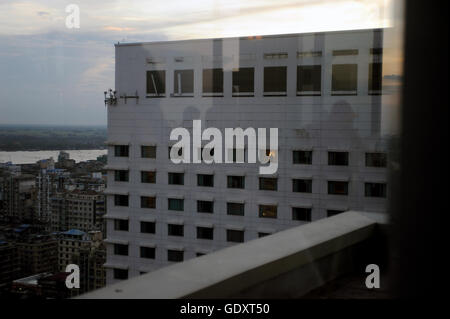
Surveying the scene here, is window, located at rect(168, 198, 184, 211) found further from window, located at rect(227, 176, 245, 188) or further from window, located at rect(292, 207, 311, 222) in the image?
window, located at rect(292, 207, 311, 222)

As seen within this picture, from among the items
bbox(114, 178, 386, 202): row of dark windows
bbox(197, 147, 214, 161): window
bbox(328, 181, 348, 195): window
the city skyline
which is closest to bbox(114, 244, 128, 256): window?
bbox(114, 178, 386, 202): row of dark windows

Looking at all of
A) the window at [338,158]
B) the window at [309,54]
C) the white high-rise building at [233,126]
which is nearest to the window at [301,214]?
the white high-rise building at [233,126]

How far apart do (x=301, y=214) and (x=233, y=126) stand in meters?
0.58

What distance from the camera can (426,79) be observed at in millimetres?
767

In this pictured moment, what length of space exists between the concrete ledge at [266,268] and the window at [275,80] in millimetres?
663

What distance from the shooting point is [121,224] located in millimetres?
1865

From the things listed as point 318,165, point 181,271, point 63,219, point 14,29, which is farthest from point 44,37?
point 318,165

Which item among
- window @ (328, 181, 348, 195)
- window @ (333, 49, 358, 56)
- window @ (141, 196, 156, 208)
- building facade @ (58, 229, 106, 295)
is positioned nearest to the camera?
building facade @ (58, 229, 106, 295)

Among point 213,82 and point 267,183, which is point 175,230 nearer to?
point 267,183

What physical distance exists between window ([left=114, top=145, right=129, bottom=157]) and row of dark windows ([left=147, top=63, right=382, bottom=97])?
0.25m

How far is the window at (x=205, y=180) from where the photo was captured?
87.2 inches

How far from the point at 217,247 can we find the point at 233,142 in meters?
0.64

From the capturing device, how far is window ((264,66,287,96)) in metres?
2.20

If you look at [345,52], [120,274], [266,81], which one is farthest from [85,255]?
[345,52]
